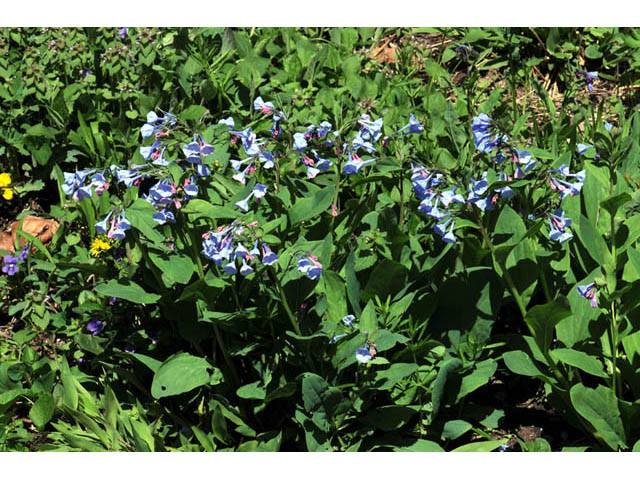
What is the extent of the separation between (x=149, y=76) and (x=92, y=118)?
0.34 meters

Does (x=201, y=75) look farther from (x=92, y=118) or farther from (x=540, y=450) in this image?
(x=540, y=450)

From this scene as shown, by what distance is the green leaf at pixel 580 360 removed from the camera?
222 centimetres

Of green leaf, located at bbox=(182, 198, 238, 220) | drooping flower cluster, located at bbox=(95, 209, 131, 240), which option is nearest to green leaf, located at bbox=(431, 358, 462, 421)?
green leaf, located at bbox=(182, 198, 238, 220)

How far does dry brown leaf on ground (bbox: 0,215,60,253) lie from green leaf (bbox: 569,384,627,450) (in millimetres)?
2285

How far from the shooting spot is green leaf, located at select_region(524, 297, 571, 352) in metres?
2.18

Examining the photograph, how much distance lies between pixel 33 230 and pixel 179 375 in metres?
1.41

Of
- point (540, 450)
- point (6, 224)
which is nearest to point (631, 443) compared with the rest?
point (540, 450)

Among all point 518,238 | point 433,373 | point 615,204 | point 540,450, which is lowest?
point 540,450

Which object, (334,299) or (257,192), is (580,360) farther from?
(257,192)

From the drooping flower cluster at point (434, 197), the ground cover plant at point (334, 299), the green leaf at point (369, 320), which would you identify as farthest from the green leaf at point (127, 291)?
the drooping flower cluster at point (434, 197)

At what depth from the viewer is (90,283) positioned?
309 centimetres

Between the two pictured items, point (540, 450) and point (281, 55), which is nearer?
point (540, 450)

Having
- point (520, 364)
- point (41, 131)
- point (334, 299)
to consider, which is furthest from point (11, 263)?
point (520, 364)

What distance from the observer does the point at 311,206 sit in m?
2.47
